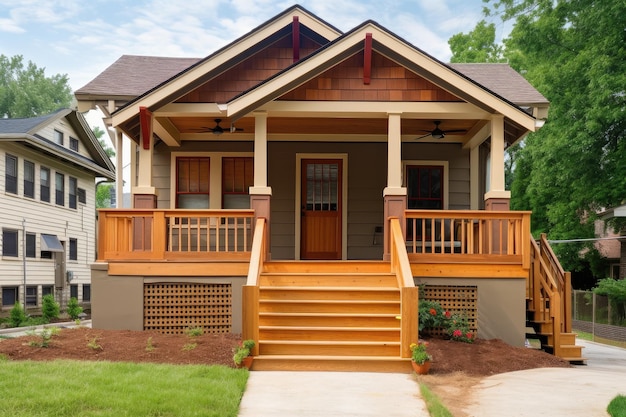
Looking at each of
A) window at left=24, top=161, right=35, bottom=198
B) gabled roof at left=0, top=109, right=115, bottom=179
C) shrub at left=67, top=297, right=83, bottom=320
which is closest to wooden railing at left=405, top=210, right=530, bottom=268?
gabled roof at left=0, top=109, right=115, bottom=179

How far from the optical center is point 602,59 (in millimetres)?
18891

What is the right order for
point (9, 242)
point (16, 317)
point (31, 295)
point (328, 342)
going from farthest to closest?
point (31, 295)
point (9, 242)
point (16, 317)
point (328, 342)

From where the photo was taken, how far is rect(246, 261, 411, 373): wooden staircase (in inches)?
304

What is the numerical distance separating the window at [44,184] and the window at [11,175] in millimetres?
1803

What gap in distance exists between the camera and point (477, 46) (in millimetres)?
33312

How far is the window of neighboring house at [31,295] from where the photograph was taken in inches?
947

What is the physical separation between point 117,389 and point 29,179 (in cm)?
2047

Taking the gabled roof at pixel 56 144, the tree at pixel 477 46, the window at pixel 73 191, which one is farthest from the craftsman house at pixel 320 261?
the tree at pixel 477 46

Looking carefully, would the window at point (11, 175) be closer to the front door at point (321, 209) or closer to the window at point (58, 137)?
the window at point (58, 137)

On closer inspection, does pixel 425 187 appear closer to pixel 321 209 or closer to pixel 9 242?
pixel 321 209

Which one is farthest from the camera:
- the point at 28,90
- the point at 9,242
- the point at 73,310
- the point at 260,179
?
the point at 28,90

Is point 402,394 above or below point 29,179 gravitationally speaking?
below

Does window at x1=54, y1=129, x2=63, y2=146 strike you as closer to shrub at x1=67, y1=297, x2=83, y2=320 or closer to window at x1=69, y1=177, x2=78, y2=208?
window at x1=69, y1=177, x2=78, y2=208

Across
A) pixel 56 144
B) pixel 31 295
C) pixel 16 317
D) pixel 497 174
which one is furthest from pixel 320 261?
pixel 56 144
